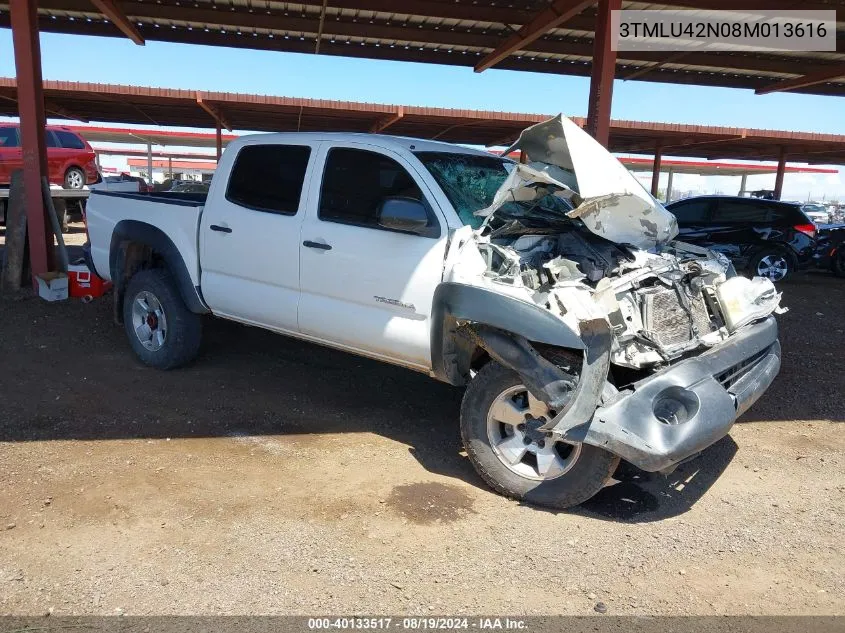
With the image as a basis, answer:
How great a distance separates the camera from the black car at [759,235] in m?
12.2

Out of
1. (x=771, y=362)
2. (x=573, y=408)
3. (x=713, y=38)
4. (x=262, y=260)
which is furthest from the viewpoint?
(x=713, y=38)

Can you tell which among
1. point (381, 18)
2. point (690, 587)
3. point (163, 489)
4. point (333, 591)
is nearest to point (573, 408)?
point (690, 587)

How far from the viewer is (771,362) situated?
4.12m

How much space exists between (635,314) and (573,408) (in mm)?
715

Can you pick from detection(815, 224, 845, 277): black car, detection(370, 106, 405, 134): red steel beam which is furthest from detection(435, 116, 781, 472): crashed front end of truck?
detection(370, 106, 405, 134): red steel beam

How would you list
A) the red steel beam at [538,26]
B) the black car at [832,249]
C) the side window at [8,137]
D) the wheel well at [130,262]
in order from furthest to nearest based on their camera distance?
the side window at [8,137] → the black car at [832,249] → the red steel beam at [538,26] → the wheel well at [130,262]

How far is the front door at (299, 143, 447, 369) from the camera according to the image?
4.16m

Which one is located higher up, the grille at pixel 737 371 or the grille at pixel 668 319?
the grille at pixel 668 319

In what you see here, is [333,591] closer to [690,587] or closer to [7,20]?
[690,587]

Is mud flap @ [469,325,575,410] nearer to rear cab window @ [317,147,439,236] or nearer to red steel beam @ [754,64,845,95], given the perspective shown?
rear cab window @ [317,147,439,236]

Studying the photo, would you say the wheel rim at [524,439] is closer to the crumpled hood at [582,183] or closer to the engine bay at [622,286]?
the engine bay at [622,286]

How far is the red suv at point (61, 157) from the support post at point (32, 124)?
23.1ft

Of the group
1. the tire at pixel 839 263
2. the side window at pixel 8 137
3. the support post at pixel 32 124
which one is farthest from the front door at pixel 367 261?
the side window at pixel 8 137

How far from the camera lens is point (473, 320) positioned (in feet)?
12.2
